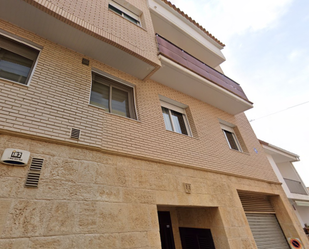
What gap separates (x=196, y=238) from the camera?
4.60 metres

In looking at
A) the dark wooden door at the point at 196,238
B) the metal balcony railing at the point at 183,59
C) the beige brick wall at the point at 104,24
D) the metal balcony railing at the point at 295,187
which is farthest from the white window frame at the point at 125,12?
the metal balcony railing at the point at 295,187

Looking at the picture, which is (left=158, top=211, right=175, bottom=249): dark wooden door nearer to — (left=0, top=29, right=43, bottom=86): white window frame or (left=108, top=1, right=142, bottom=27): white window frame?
(left=0, top=29, right=43, bottom=86): white window frame

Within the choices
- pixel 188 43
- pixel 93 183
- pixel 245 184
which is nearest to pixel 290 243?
pixel 245 184

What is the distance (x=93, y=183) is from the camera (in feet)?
9.36

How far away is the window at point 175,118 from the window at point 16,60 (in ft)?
12.0

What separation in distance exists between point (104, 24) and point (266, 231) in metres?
8.09

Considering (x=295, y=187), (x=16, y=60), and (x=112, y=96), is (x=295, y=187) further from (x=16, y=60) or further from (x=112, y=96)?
(x=16, y=60)

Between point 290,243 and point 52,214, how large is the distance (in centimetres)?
726

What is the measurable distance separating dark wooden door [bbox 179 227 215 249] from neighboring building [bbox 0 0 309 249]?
0.09 feet

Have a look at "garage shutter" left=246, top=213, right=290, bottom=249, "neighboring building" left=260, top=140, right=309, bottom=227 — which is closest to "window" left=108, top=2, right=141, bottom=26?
"garage shutter" left=246, top=213, right=290, bottom=249

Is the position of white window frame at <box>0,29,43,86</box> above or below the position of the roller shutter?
above

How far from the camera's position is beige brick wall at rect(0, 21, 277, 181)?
2879 mm

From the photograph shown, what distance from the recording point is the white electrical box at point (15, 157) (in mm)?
2354

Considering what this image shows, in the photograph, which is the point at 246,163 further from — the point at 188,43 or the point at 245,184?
the point at 188,43
